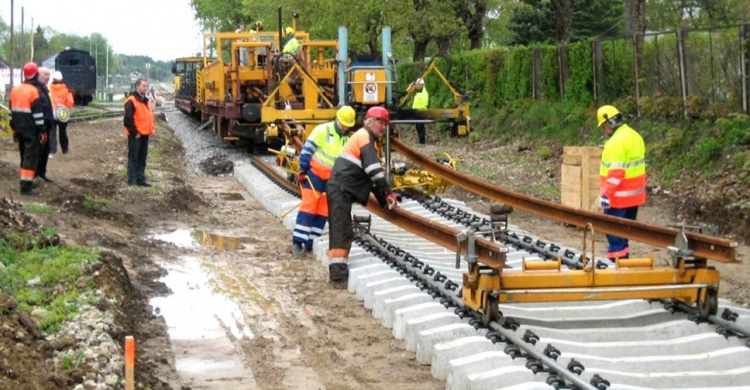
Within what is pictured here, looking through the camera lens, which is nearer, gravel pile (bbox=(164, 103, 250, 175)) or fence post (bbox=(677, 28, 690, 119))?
fence post (bbox=(677, 28, 690, 119))

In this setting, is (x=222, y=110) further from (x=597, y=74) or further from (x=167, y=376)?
(x=167, y=376)

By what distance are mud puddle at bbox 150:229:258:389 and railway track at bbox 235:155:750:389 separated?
1269mm

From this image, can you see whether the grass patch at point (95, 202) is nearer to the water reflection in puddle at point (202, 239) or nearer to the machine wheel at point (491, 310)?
the water reflection in puddle at point (202, 239)

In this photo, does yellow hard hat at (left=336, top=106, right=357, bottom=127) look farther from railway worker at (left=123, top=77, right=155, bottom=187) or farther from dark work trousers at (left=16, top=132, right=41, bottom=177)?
railway worker at (left=123, top=77, right=155, bottom=187)

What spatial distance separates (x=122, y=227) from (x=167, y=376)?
6.50m

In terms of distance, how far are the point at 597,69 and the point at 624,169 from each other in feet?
42.0

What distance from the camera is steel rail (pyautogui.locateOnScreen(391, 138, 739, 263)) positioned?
7.63 m

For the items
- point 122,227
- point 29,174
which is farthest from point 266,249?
point 29,174

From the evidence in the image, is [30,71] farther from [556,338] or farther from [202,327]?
[556,338]

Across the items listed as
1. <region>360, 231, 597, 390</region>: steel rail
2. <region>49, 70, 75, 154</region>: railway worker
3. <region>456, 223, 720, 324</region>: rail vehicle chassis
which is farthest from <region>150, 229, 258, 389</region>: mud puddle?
<region>49, 70, 75, 154</region>: railway worker

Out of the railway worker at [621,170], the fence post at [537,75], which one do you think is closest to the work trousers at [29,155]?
the railway worker at [621,170]

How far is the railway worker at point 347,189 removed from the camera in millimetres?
9953

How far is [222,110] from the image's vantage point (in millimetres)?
24641

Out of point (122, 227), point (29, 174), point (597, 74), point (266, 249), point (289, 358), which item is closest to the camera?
point (289, 358)
